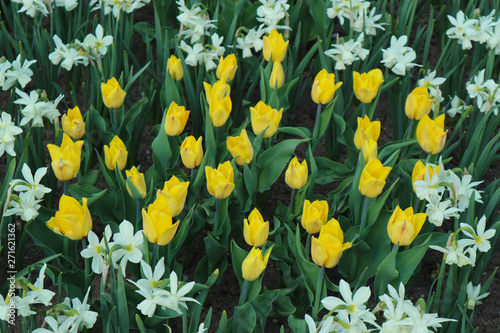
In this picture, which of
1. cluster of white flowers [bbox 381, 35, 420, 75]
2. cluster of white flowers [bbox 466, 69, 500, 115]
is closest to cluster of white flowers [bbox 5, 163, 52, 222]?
cluster of white flowers [bbox 381, 35, 420, 75]

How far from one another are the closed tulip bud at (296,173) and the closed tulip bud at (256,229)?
0.24 metres

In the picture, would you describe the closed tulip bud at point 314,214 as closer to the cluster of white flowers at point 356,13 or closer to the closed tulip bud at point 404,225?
the closed tulip bud at point 404,225

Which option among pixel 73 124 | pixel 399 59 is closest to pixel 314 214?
pixel 73 124

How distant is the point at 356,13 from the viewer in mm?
2604

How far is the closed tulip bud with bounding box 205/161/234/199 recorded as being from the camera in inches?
67.9

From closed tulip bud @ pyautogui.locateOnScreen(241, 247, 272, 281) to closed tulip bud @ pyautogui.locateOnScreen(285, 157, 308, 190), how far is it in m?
0.34

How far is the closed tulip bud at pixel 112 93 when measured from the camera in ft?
6.81

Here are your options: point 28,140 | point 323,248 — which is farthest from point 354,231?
point 28,140

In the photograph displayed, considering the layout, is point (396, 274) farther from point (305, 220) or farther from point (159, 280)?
point (159, 280)

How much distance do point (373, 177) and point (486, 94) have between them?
0.88m

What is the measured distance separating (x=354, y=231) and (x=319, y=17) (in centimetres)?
127

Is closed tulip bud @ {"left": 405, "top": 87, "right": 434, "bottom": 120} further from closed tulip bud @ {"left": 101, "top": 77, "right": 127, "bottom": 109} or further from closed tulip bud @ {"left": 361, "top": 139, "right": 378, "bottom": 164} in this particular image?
closed tulip bud @ {"left": 101, "top": 77, "right": 127, "bottom": 109}

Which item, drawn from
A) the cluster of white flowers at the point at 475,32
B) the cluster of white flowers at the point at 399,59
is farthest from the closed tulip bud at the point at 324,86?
the cluster of white flowers at the point at 475,32

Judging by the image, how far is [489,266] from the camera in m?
2.27
